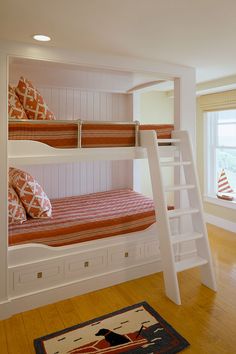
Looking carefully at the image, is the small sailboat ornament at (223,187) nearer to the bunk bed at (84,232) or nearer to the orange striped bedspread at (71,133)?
the bunk bed at (84,232)

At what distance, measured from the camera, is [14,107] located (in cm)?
243

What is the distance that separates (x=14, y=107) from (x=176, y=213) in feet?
5.59

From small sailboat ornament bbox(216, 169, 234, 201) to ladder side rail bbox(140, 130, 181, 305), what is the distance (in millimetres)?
2335

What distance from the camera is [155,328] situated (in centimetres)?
217

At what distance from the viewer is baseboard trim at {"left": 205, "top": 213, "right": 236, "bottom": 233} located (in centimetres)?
442

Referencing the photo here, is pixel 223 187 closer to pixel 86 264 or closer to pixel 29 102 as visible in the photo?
pixel 86 264

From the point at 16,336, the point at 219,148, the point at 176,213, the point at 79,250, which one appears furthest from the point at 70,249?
the point at 219,148

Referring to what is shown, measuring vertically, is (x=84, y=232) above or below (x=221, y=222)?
above

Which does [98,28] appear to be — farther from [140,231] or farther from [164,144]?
[140,231]

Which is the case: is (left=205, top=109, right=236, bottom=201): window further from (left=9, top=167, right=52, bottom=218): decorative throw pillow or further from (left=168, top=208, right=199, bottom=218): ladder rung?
(left=9, top=167, right=52, bottom=218): decorative throw pillow

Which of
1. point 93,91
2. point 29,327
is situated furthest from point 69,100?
point 29,327

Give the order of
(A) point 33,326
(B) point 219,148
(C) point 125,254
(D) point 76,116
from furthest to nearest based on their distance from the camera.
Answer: (B) point 219,148 → (D) point 76,116 → (C) point 125,254 → (A) point 33,326

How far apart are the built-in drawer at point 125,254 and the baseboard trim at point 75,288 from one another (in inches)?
2.9

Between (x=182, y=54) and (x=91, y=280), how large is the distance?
229 centimetres
